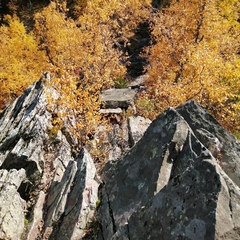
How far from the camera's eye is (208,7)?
21656 millimetres

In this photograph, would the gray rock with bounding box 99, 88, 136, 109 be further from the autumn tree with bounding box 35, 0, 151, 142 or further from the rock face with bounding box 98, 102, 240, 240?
the rock face with bounding box 98, 102, 240, 240

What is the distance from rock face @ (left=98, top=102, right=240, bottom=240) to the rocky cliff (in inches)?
0.6

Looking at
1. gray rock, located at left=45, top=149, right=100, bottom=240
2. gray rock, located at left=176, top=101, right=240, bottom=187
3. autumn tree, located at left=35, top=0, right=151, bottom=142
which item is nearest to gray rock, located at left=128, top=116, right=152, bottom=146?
autumn tree, located at left=35, top=0, right=151, bottom=142

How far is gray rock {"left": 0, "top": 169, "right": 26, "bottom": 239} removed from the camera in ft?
30.3

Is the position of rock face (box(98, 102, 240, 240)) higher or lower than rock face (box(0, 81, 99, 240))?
higher

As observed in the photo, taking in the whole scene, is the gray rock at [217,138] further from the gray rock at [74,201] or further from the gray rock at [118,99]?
the gray rock at [118,99]

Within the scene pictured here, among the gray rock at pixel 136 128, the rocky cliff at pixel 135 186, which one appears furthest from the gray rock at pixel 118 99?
the rocky cliff at pixel 135 186

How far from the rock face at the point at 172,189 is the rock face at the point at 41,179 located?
0.89 meters

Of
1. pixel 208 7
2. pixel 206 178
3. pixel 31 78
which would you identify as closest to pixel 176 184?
pixel 206 178

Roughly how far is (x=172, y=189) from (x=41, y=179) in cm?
Result: 848

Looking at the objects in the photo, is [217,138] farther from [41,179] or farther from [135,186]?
[41,179]

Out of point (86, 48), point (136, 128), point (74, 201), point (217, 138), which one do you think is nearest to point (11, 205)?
point (74, 201)

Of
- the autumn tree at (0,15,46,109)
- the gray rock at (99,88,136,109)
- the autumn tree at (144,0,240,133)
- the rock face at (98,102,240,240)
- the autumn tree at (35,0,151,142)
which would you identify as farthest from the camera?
the autumn tree at (0,15,46,109)

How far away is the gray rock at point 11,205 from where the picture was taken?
9.24m
